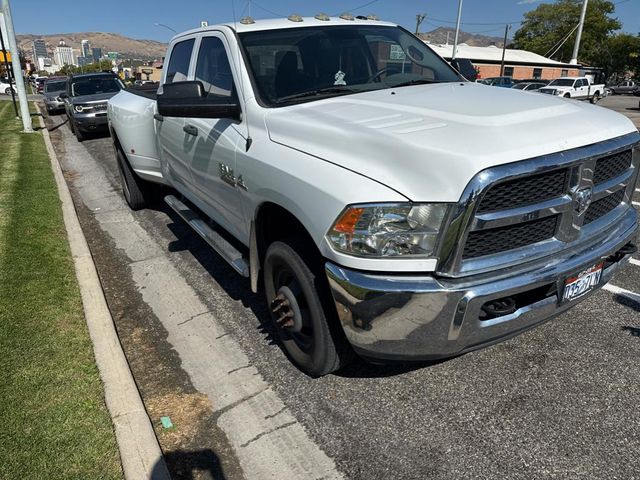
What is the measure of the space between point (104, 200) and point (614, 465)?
716cm

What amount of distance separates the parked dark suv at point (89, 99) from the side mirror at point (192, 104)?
11.2m

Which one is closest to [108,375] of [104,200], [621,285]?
[621,285]

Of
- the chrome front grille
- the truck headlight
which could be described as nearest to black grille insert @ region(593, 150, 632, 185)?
the chrome front grille

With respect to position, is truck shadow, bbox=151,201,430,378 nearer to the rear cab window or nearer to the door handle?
the door handle

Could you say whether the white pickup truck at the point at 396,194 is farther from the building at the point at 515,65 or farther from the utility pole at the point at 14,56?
the building at the point at 515,65

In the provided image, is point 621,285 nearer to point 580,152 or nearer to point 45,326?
point 580,152

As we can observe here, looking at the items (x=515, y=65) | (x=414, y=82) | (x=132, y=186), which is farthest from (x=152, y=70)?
(x=515, y=65)

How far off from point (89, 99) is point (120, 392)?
12.7m

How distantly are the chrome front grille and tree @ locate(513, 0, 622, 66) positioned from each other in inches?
3636

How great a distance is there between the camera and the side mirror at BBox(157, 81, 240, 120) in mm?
3197

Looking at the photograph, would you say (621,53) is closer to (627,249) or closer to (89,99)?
(89,99)

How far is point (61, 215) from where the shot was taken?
6.42m

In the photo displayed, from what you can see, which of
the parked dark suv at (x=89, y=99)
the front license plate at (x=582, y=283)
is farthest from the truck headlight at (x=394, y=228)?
the parked dark suv at (x=89, y=99)

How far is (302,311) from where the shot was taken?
9.59 ft
